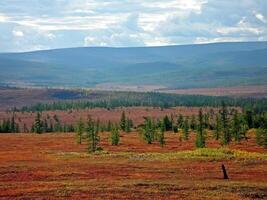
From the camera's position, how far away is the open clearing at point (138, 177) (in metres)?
47.2

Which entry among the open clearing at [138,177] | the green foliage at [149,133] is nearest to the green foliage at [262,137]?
the green foliage at [149,133]

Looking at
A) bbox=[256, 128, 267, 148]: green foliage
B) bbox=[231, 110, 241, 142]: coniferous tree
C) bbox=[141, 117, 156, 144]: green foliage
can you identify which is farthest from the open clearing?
bbox=[141, 117, 156, 144]: green foliage

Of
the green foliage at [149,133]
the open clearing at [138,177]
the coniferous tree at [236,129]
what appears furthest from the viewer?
the green foliage at [149,133]

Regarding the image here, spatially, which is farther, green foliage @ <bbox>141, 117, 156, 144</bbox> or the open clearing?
green foliage @ <bbox>141, 117, 156, 144</bbox>

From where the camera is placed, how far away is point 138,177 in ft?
194

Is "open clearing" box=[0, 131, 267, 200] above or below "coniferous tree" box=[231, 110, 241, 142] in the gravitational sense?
below

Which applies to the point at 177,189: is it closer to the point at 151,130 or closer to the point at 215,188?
the point at 215,188

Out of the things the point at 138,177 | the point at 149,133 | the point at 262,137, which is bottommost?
the point at 138,177

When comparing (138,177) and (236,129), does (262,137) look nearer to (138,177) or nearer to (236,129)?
(236,129)

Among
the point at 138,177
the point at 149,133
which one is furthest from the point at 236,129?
the point at 138,177

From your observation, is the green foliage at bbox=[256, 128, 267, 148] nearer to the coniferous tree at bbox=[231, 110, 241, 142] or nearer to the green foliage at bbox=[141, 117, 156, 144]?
the coniferous tree at bbox=[231, 110, 241, 142]

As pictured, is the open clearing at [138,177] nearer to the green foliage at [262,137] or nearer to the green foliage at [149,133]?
the green foliage at [262,137]

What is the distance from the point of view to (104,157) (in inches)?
3344

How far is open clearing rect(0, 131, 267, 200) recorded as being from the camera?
1859 inches
